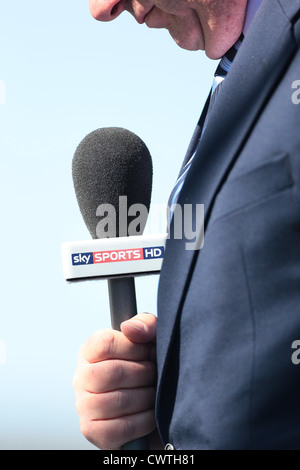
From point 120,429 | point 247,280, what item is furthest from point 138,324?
point 247,280

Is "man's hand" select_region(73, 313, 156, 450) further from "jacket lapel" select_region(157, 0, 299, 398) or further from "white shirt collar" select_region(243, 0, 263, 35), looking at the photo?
"white shirt collar" select_region(243, 0, 263, 35)

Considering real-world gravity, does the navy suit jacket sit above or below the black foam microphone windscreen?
below

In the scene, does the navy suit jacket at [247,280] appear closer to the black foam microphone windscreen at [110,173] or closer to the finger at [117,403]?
the finger at [117,403]

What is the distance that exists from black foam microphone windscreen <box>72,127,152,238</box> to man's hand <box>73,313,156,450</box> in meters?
0.27

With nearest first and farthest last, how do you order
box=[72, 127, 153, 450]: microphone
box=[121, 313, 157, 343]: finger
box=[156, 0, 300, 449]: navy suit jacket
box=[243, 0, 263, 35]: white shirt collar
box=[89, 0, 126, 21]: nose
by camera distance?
box=[156, 0, 300, 449]: navy suit jacket < box=[121, 313, 157, 343]: finger < box=[72, 127, 153, 450]: microphone < box=[243, 0, 263, 35]: white shirt collar < box=[89, 0, 126, 21]: nose

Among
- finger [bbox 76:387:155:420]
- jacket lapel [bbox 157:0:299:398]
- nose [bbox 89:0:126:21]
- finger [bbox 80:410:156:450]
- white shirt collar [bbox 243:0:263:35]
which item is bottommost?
finger [bbox 80:410:156:450]

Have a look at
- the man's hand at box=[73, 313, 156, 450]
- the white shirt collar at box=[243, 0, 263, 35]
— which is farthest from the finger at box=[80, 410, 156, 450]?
the white shirt collar at box=[243, 0, 263, 35]

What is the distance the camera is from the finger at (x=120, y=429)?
148cm

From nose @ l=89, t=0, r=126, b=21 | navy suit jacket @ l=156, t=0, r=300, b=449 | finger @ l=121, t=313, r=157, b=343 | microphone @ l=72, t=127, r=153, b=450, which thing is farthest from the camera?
nose @ l=89, t=0, r=126, b=21

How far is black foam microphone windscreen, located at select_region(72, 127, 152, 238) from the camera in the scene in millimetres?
1694

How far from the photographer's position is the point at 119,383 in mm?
1482
